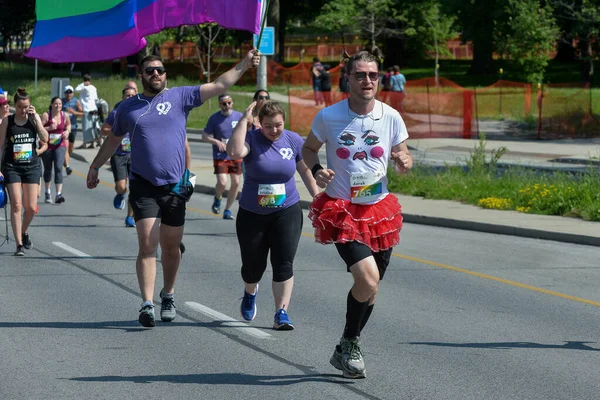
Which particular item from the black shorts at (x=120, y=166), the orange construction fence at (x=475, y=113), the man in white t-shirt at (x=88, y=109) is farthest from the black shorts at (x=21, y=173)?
the orange construction fence at (x=475, y=113)

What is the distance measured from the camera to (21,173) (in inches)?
535

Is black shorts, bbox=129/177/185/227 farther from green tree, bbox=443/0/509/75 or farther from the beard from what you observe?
green tree, bbox=443/0/509/75

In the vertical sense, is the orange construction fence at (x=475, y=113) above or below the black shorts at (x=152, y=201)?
below

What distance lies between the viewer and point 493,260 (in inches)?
528

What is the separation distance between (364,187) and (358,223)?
0.23 meters

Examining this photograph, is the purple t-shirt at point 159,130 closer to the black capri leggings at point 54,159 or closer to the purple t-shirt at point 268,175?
the purple t-shirt at point 268,175

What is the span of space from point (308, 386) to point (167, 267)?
2.51m

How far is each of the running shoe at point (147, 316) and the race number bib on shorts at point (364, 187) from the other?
245cm

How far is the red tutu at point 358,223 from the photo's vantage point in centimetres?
733

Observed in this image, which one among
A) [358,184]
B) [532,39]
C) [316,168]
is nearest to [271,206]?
[316,168]

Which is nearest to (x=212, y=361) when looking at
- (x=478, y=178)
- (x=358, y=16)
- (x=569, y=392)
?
(x=569, y=392)

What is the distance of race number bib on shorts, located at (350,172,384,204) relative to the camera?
7.38 m

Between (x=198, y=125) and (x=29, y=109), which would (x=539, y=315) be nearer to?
(x=29, y=109)

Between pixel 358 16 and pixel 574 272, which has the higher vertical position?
pixel 358 16
